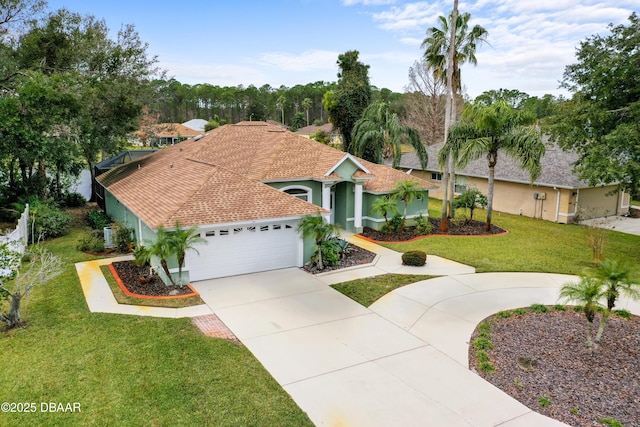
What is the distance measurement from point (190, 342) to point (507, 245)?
14557 millimetres

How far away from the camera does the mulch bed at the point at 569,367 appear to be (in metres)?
7.25

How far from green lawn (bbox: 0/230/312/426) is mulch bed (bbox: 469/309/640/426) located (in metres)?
4.29

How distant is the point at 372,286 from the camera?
1330 centimetres

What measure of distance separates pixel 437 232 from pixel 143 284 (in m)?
13.8

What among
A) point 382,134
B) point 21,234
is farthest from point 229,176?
point 382,134

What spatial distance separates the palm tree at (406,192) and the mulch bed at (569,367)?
931 cm

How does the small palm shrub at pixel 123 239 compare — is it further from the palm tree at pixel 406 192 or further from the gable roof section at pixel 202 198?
the palm tree at pixel 406 192

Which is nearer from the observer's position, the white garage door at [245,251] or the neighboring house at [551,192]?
the white garage door at [245,251]

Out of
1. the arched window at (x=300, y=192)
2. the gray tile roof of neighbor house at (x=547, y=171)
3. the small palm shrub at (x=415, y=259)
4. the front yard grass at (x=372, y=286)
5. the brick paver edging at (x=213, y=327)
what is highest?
the gray tile roof of neighbor house at (x=547, y=171)

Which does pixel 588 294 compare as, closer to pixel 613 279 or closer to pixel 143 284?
pixel 613 279

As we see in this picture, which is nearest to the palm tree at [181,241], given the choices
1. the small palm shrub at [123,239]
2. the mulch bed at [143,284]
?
the mulch bed at [143,284]

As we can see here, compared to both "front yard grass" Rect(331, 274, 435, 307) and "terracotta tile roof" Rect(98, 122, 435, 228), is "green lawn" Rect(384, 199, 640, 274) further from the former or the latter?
"terracotta tile roof" Rect(98, 122, 435, 228)

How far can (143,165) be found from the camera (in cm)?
2433

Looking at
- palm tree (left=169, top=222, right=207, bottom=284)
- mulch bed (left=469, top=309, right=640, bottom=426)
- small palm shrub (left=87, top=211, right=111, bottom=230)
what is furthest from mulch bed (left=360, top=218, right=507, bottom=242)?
small palm shrub (left=87, top=211, right=111, bottom=230)
